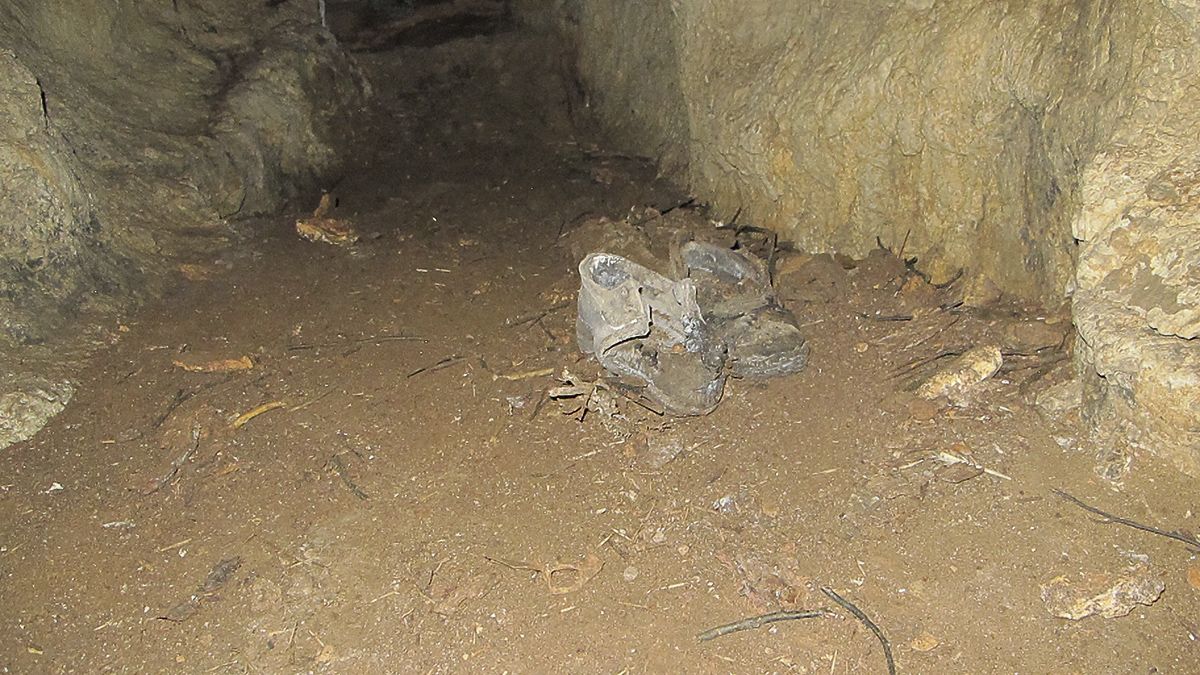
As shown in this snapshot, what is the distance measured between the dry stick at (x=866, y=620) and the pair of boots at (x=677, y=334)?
0.95 meters

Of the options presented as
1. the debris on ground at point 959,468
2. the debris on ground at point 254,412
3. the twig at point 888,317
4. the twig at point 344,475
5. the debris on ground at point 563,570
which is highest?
the twig at point 888,317

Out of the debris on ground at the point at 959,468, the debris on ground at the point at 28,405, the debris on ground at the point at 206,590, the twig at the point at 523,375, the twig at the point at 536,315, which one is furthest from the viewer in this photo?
the twig at the point at 536,315

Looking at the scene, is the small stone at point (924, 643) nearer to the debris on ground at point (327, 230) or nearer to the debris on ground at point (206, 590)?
the debris on ground at point (206, 590)

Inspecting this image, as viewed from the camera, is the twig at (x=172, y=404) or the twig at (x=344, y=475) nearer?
the twig at (x=344, y=475)

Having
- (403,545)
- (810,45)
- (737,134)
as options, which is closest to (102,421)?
(403,545)

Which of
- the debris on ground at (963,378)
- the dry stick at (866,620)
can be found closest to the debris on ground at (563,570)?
the dry stick at (866,620)

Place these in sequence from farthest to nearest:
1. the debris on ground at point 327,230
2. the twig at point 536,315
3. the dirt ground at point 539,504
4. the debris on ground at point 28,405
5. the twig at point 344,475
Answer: the debris on ground at point 327,230, the twig at point 536,315, the debris on ground at point 28,405, the twig at point 344,475, the dirt ground at point 539,504

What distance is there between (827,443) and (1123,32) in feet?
5.29

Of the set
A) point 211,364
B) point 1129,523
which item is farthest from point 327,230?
point 1129,523

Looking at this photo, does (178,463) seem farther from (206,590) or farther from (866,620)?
(866,620)

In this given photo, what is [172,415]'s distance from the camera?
3410mm

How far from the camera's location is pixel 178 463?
319 cm

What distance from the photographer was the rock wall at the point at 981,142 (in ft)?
8.81

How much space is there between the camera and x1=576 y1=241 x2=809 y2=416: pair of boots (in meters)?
3.40
